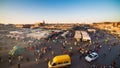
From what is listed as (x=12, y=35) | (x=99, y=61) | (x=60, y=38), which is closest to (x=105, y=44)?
(x=99, y=61)

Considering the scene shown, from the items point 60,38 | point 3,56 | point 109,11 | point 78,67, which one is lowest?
point 78,67

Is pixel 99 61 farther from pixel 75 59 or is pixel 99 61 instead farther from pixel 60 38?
pixel 60 38

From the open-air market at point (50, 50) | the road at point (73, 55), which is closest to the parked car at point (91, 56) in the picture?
the open-air market at point (50, 50)

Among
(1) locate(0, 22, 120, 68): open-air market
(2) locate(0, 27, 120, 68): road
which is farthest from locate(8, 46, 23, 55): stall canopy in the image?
(2) locate(0, 27, 120, 68): road

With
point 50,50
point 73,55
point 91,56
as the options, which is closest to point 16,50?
point 50,50

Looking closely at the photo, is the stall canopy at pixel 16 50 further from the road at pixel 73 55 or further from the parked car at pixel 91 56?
the parked car at pixel 91 56

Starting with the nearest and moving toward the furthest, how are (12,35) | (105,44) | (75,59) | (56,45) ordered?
(75,59)
(12,35)
(56,45)
(105,44)

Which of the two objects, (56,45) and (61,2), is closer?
(61,2)

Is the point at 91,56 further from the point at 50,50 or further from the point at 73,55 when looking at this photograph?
the point at 50,50

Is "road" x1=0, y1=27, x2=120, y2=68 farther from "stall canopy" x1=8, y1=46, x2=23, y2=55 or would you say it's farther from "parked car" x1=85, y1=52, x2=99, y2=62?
"stall canopy" x1=8, y1=46, x2=23, y2=55
